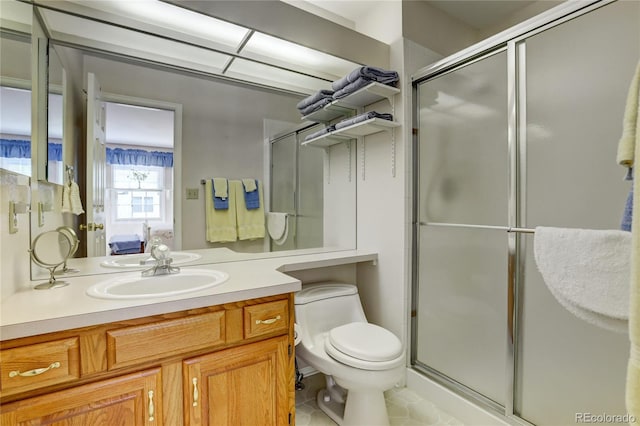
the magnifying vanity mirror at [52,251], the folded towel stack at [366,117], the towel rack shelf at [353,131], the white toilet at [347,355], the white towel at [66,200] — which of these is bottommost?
the white toilet at [347,355]

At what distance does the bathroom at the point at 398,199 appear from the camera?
1.23 meters

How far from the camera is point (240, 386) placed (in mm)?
1193

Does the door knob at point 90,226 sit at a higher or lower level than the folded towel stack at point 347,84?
lower

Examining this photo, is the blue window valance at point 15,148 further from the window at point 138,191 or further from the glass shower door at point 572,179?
the glass shower door at point 572,179

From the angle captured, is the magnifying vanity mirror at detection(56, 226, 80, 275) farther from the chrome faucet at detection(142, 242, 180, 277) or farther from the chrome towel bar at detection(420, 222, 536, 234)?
the chrome towel bar at detection(420, 222, 536, 234)

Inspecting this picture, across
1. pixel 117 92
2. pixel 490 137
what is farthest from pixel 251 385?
pixel 490 137

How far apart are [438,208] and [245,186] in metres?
1.14

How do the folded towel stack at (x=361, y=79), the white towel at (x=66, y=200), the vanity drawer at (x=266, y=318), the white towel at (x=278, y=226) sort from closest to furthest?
1. the vanity drawer at (x=266, y=318)
2. the white towel at (x=66, y=200)
3. the folded towel stack at (x=361, y=79)
4. the white towel at (x=278, y=226)

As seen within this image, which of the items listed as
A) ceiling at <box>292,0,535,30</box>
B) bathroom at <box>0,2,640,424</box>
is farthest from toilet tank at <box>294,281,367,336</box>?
ceiling at <box>292,0,535,30</box>

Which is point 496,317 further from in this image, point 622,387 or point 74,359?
point 74,359

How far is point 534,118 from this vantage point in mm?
1408

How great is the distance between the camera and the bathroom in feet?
4.03

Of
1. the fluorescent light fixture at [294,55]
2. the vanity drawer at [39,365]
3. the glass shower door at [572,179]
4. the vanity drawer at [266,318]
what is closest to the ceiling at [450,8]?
the fluorescent light fixture at [294,55]

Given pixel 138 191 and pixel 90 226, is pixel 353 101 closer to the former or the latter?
pixel 138 191
